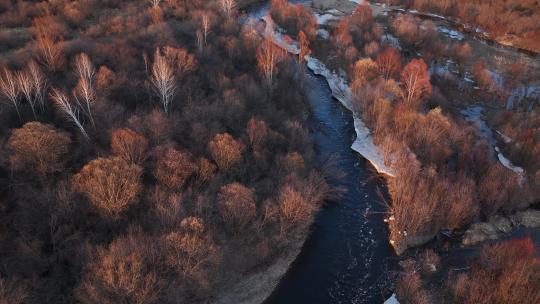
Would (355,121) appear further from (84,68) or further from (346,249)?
(84,68)

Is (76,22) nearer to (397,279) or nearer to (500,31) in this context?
(397,279)

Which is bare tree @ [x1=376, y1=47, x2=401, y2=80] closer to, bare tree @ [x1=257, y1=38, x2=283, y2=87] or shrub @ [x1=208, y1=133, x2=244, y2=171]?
bare tree @ [x1=257, y1=38, x2=283, y2=87]

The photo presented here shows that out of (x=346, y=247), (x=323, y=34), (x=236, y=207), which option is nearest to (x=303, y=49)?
(x=323, y=34)

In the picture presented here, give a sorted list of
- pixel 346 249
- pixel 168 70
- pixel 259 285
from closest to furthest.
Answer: pixel 259 285, pixel 346 249, pixel 168 70

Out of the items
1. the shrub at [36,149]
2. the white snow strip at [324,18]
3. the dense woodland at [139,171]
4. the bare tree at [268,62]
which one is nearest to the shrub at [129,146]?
the dense woodland at [139,171]

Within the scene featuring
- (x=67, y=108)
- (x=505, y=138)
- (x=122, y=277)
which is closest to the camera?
(x=122, y=277)
